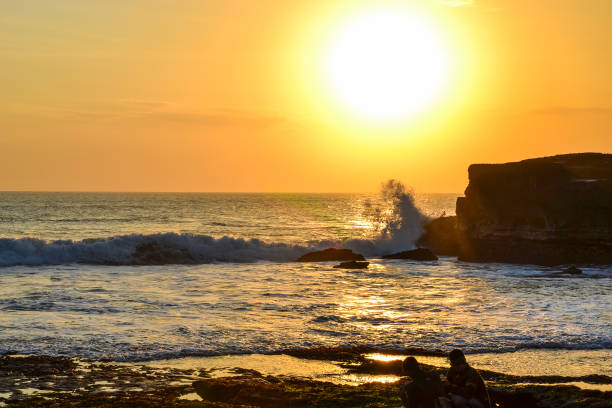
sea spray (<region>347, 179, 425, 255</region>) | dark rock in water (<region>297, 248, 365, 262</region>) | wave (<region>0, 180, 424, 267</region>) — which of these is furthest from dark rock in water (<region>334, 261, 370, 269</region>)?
sea spray (<region>347, 179, 425, 255</region>)

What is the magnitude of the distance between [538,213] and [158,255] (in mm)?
25768

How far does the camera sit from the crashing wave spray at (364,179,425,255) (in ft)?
208

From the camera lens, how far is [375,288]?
→ 3234cm

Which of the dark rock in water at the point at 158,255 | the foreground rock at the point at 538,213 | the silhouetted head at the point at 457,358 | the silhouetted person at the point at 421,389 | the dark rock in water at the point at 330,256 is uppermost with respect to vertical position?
the foreground rock at the point at 538,213

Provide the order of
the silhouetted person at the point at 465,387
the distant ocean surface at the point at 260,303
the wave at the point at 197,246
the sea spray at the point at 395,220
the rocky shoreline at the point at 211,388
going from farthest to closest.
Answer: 1. the sea spray at the point at 395,220
2. the wave at the point at 197,246
3. the distant ocean surface at the point at 260,303
4. the rocky shoreline at the point at 211,388
5. the silhouetted person at the point at 465,387

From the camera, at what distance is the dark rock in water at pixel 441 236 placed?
5684 centimetres

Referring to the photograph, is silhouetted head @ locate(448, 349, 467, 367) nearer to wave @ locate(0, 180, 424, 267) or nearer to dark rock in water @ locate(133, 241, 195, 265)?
wave @ locate(0, 180, 424, 267)

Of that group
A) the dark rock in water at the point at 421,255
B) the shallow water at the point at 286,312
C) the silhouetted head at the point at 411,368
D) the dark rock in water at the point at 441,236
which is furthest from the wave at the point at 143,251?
the silhouetted head at the point at 411,368

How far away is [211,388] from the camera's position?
44.7ft

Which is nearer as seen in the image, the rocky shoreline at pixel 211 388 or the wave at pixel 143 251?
the rocky shoreline at pixel 211 388

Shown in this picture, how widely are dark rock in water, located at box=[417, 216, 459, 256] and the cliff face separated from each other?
9.96ft

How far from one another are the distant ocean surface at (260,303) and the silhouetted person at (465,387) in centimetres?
808

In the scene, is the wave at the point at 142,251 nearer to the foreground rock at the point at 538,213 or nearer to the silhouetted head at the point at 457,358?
the foreground rock at the point at 538,213

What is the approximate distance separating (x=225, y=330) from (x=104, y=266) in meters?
25.0
